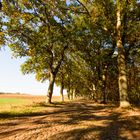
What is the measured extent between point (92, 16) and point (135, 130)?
18533 mm

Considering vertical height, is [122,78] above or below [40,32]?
below

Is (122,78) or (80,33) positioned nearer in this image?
(122,78)

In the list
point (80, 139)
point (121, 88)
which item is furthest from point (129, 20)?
point (80, 139)

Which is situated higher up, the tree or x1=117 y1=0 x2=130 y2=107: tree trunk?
the tree

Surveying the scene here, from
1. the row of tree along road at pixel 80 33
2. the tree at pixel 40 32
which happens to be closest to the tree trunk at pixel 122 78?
the row of tree along road at pixel 80 33

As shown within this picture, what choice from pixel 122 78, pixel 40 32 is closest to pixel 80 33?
pixel 40 32

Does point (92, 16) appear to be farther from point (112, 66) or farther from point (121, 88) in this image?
point (112, 66)

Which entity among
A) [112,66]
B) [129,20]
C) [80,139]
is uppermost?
[129,20]

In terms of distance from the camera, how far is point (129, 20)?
32.8 metres

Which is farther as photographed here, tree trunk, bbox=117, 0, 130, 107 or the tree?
the tree

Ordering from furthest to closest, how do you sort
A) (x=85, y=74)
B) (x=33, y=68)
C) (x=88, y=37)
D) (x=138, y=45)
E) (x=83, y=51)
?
(x=85, y=74) → (x=33, y=68) → (x=83, y=51) → (x=88, y=37) → (x=138, y=45)

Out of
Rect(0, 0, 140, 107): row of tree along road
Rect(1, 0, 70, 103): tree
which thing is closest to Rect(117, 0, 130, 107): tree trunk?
Rect(0, 0, 140, 107): row of tree along road

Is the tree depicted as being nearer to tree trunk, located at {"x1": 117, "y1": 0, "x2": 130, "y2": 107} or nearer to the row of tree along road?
the row of tree along road

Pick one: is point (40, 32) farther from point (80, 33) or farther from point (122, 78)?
point (122, 78)
